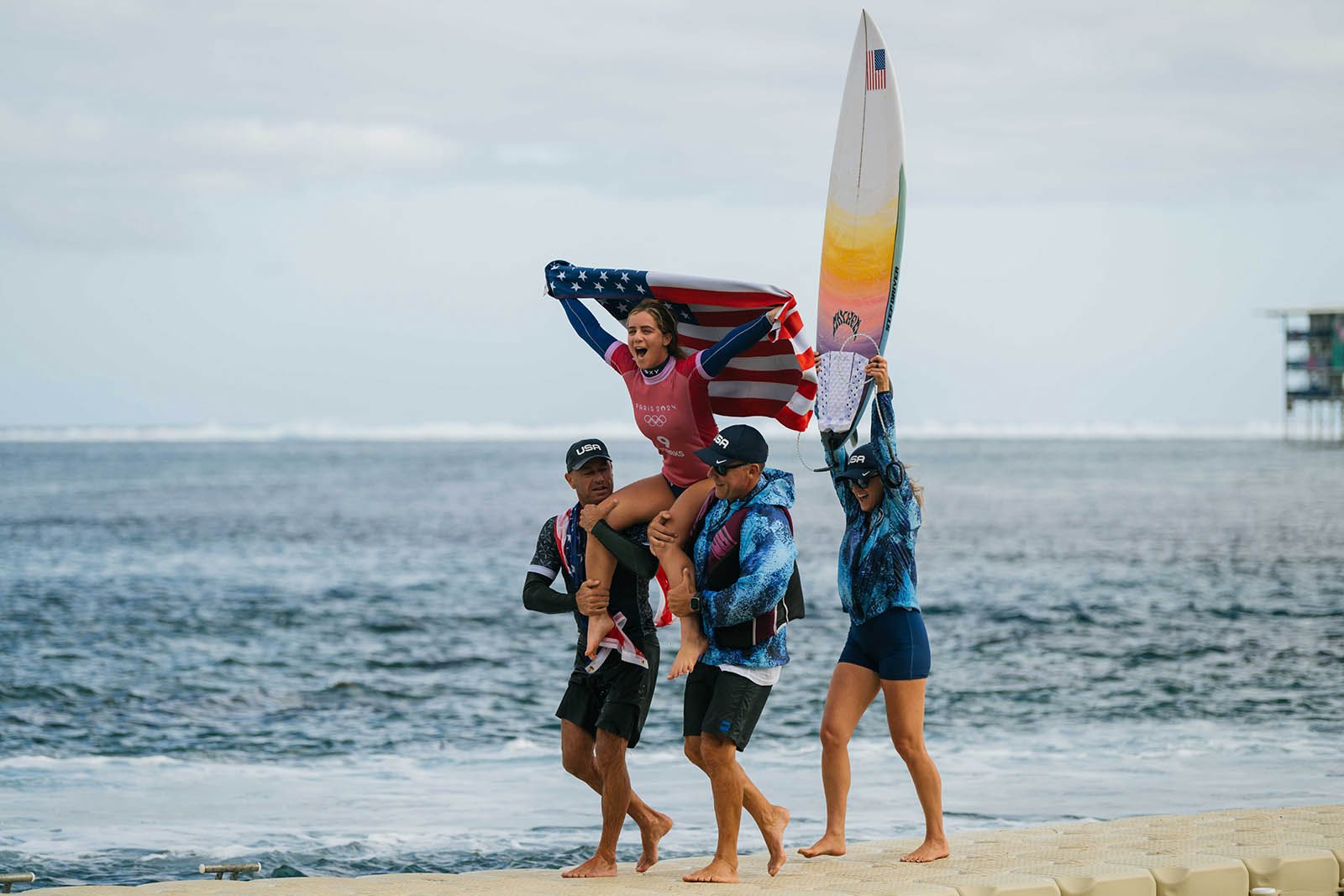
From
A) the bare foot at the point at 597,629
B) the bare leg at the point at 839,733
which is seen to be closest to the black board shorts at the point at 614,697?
the bare foot at the point at 597,629

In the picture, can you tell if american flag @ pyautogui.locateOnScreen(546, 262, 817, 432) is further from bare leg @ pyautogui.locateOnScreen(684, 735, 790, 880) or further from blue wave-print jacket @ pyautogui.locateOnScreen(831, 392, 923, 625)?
bare leg @ pyautogui.locateOnScreen(684, 735, 790, 880)

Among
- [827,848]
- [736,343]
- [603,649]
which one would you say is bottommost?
[827,848]

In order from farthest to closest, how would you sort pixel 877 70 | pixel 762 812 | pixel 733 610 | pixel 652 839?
1. pixel 877 70
2. pixel 652 839
3. pixel 762 812
4. pixel 733 610

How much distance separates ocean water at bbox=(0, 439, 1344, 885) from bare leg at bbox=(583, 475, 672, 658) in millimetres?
3078

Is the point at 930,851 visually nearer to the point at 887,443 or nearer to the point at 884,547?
the point at 884,547

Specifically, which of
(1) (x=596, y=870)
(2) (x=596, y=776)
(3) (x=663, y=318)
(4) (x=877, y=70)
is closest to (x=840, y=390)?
(3) (x=663, y=318)

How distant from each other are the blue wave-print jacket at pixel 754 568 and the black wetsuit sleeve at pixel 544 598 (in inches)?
33.6

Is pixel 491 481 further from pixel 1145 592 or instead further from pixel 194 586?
pixel 1145 592

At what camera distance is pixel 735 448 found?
6.91 meters

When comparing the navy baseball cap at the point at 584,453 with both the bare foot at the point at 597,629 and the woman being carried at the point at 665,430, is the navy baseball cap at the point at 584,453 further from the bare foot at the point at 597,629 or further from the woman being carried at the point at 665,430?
the bare foot at the point at 597,629

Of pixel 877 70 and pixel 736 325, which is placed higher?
pixel 877 70

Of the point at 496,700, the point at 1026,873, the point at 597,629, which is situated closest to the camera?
the point at 1026,873

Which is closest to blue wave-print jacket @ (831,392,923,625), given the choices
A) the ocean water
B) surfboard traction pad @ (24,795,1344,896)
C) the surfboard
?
the surfboard

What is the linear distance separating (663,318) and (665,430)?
23.1 inches
